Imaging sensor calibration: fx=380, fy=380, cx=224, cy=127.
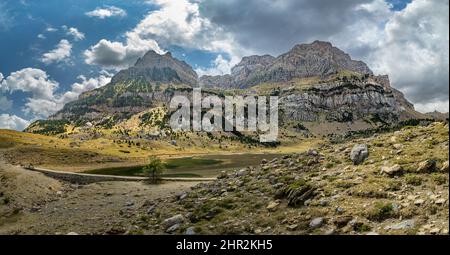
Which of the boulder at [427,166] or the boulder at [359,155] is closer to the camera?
the boulder at [427,166]

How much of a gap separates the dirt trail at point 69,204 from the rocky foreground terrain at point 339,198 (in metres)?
5.96

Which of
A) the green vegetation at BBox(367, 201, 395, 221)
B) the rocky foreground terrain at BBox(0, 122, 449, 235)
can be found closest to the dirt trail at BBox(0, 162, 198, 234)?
the rocky foreground terrain at BBox(0, 122, 449, 235)

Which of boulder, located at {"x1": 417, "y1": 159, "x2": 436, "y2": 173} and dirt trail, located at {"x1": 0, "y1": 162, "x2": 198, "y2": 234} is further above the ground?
boulder, located at {"x1": 417, "y1": 159, "x2": 436, "y2": 173}

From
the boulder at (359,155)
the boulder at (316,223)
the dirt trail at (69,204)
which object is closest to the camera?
the boulder at (316,223)

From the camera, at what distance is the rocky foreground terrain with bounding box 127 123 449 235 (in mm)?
26828

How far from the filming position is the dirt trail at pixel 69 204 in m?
52.6

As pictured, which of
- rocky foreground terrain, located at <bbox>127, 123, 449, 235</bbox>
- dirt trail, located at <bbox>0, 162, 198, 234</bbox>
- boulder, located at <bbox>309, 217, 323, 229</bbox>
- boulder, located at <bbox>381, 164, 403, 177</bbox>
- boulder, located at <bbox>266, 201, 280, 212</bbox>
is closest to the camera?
rocky foreground terrain, located at <bbox>127, 123, 449, 235</bbox>

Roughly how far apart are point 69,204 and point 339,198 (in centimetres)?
5654

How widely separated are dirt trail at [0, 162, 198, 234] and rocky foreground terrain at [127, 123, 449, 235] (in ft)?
19.5

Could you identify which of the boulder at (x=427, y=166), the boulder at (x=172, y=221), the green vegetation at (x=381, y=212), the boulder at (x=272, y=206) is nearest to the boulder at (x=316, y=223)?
the green vegetation at (x=381, y=212)

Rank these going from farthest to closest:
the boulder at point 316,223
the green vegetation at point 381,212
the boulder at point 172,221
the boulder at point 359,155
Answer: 1. the boulder at point 359,155
2. the boulder at point 172,221
3. the boulder at point 316,223
4. the green vegetation at point 381,212

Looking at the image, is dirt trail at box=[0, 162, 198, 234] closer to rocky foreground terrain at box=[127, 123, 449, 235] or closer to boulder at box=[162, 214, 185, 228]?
boulder at box=[162, 214, 185, 228]

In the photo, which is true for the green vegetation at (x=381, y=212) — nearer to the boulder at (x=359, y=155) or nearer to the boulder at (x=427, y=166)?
the boulder at (x=427, y=166)
